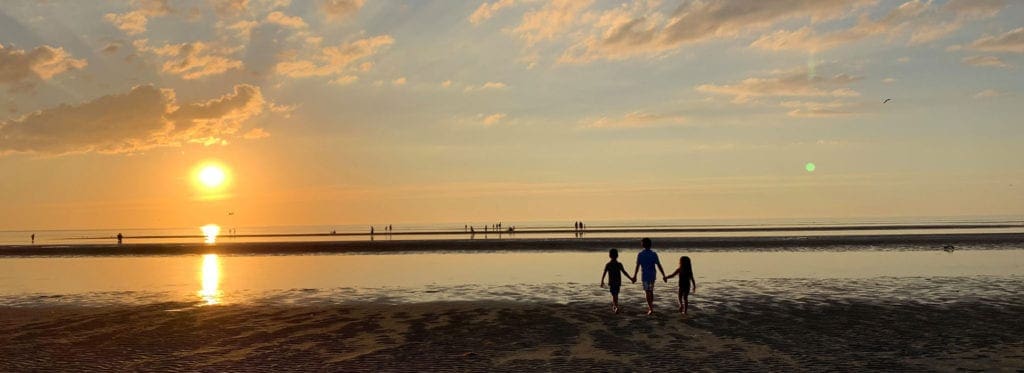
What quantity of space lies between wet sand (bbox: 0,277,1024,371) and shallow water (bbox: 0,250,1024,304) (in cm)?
319

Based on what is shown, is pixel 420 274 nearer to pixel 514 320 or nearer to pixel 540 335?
pixel 514 320

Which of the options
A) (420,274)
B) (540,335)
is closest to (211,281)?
(420,274)

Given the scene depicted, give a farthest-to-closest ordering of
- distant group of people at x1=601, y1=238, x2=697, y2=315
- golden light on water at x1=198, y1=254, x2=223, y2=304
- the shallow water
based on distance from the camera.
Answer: the shallow water, golden light on water at x1=198, y1=254, x2=223, y2=304, distant group of people at x1=601, y1=238, x2=697, y2=315

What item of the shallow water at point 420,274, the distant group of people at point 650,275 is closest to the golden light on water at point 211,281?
the shallow water at point 420,274

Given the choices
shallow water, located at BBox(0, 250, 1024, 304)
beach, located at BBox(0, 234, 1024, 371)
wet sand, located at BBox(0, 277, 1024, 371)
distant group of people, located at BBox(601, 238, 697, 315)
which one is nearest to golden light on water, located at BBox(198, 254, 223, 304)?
shallow water, located at BBox(0, 250, 1024, 304)

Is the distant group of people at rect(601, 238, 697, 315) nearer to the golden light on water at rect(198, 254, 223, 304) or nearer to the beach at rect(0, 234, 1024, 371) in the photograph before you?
the beach at rect(0, 234, 1024, 371)

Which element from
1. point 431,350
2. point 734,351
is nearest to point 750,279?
point 734,351

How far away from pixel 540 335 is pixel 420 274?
22.0m

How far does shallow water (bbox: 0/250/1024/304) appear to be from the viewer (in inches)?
1097

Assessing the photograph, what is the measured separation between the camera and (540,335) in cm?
1691

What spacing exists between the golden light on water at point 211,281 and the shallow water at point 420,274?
0.17 feet

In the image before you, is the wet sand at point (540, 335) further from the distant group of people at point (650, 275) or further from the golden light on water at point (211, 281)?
the golden light on water at point (211, 281)

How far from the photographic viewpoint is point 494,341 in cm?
1620

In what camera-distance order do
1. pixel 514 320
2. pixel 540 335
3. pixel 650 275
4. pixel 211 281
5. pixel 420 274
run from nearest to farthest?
pixel 540 335, pixel 514 320, pixel 650 275, pixel 211 281, pixel 420 274
